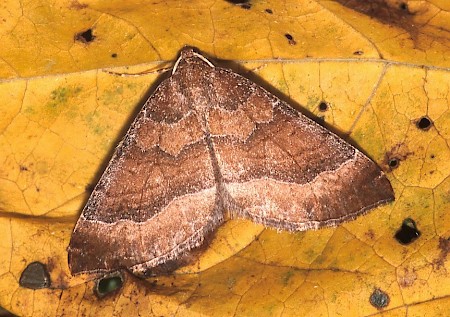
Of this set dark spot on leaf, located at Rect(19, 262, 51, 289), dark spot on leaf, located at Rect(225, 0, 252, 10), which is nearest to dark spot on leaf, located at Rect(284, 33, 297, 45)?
dark spot on leaf, located at Rect(225, 0, 252, 10)

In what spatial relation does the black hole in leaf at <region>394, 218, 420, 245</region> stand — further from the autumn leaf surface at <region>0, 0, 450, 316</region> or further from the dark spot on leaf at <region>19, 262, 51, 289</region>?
the dark spot on leaf at <region>19, 262, 51, 289</region>

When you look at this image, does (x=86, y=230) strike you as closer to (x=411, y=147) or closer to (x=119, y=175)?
(x=119, y=175)

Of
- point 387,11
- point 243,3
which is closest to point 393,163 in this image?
point 387,11

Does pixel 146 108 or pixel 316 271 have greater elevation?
pixel 146 108

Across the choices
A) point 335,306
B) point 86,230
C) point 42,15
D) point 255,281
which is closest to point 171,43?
point 42,15

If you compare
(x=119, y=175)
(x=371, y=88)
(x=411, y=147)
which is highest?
(x=371, y=88)

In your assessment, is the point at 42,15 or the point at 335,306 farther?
the point at 42,15

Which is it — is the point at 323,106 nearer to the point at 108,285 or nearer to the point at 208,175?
the point at 208,175
